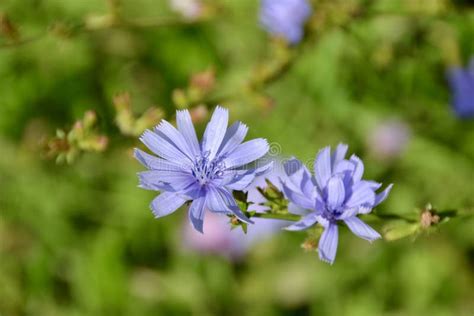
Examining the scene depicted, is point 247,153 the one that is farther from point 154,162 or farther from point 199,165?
point 154,162

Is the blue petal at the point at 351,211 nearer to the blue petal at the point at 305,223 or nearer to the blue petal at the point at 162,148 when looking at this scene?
the blue petal at the point at 305,223

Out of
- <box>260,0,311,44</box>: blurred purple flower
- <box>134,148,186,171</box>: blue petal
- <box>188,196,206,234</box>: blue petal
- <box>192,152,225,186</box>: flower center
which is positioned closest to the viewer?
<box>188,196,206,234</box>: blue petal

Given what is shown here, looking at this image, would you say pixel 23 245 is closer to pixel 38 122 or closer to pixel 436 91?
pixel 38 122

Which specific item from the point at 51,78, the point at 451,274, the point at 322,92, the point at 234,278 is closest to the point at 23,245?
the point at 51,78

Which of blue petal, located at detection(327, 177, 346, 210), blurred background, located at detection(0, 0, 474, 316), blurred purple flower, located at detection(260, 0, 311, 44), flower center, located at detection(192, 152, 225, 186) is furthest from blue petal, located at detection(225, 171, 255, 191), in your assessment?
blurred background, located at detection(0, 0, 474, 316)

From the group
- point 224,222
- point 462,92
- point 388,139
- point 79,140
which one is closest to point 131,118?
point 79,140

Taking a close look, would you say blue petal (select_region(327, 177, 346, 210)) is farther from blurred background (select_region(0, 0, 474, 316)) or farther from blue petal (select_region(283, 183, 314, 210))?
blurred background (select_region(0, 0, 474, 316))

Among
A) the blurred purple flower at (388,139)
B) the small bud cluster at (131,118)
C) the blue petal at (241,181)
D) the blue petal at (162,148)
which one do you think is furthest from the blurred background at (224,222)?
the blue petal at (241,181)
